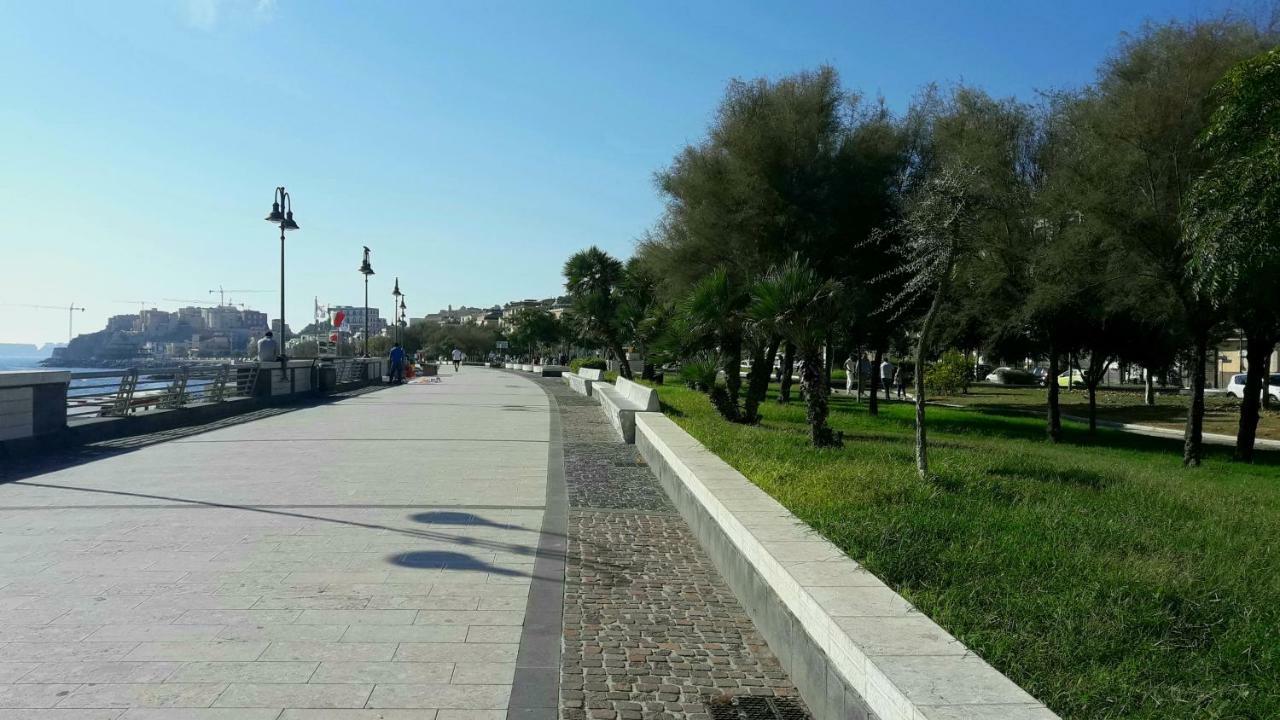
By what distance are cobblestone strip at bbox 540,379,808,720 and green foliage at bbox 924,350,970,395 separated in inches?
1265

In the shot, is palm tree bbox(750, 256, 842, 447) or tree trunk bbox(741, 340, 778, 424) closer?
palm tree bbox(750, 256, 842, 447)

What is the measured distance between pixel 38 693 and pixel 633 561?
3987mm

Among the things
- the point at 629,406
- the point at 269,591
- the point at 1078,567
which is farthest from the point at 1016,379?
the point at 269,591

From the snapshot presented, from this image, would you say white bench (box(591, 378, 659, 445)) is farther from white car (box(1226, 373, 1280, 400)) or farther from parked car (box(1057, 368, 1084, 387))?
parked car (box(1057, 368, 1084, 387))

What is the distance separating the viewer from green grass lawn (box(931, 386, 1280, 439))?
2853cm

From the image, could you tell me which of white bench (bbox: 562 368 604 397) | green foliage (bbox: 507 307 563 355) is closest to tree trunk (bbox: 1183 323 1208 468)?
white bench (bbox: 562 368 604 397)

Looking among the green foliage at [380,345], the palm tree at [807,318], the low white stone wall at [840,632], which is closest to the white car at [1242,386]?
the palm tree at [807,318]

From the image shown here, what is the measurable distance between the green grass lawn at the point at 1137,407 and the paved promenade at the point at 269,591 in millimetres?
24929

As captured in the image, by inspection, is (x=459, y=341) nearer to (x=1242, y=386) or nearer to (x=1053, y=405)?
(x=1242, y=386)

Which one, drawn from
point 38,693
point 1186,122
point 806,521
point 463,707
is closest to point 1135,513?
point 806,521

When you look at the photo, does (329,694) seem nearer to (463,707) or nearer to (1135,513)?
(463,707)

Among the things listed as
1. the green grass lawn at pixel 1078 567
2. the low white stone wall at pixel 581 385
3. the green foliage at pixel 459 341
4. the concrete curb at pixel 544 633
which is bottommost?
the concrete curb at pixel 544 633

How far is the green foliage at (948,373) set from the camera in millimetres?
39062

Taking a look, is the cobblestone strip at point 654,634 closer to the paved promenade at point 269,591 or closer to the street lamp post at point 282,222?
the paved promenade at point 269,591
